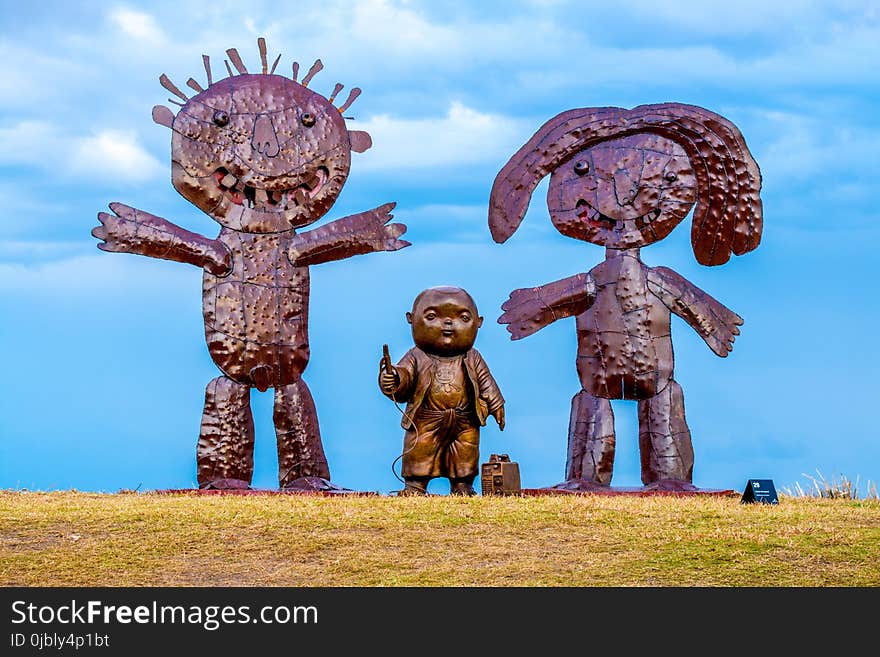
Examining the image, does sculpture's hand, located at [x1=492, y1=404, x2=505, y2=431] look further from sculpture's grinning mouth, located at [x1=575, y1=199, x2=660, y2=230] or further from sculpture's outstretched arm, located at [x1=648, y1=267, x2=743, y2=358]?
sculpture's grinning mouth, located at [x1=575, y1=199, x2=660, y2=230]

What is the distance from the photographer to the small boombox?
31.5 feet

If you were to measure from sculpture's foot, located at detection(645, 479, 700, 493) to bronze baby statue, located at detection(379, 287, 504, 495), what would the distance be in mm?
1200

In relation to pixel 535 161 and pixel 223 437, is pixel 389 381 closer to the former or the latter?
pixel 223 437

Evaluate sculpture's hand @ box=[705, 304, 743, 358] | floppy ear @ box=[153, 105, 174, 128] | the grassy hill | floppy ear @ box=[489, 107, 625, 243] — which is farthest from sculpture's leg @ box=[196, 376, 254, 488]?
sculpture's hand @ box=[705, 304, 743, 358]

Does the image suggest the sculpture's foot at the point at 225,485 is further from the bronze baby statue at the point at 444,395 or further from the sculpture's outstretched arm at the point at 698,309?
the sculpture's outstretched arm at the point at 698,309

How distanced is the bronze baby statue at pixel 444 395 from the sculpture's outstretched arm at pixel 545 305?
1.98ft

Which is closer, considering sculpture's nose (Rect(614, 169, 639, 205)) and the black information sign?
the black information sign

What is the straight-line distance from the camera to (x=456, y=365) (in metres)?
9.92

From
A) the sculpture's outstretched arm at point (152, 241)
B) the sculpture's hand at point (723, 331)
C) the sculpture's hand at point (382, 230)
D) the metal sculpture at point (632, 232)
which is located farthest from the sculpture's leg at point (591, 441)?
the sculpture's outstretched arm at point (152, 241)

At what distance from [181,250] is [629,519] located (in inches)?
150

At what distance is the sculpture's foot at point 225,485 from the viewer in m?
10.1

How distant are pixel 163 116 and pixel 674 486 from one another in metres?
4.40

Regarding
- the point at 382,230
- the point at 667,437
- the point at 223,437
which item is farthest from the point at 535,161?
the point at 223,437

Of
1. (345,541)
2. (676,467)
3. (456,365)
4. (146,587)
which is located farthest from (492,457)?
(146,587)
